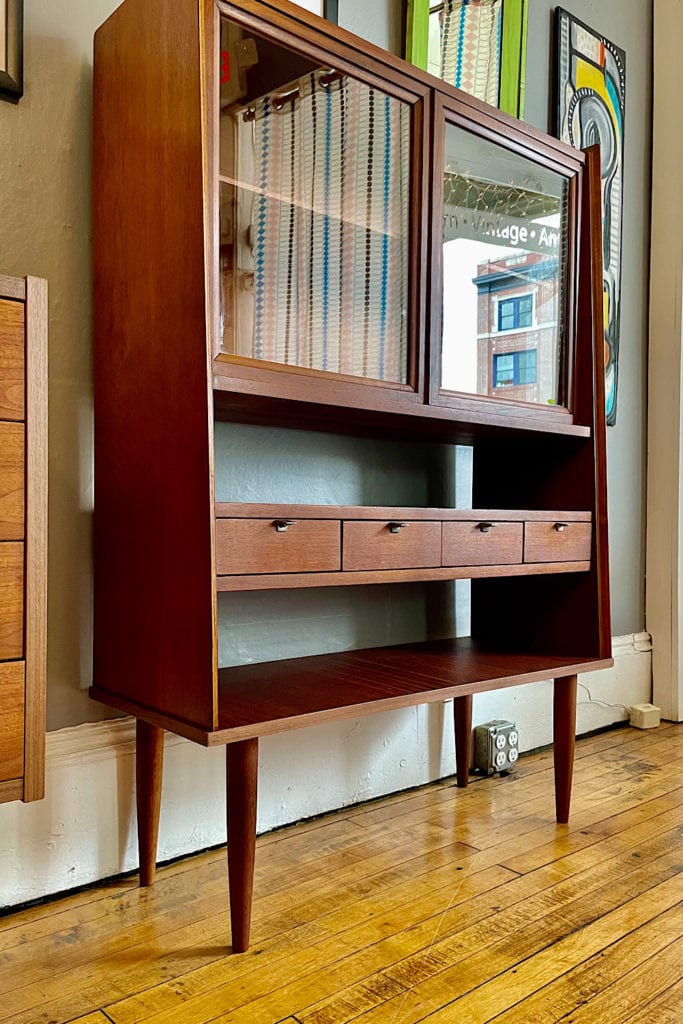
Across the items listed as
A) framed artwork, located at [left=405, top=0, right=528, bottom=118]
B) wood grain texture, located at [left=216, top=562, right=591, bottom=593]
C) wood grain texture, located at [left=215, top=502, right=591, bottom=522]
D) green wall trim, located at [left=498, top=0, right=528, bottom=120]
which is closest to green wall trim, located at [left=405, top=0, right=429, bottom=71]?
framed artwork, located at [left=405, top=0, right=528, bottom=118]

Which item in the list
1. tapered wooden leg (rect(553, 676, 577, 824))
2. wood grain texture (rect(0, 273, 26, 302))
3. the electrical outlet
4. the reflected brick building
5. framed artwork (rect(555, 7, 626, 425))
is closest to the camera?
wood grain texture (rect(0, 273, 26, 302))

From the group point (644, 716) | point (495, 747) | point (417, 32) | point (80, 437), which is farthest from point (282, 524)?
point (644, 716)

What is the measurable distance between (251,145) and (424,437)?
81 centimetres

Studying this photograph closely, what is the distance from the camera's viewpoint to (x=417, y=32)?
1.95m

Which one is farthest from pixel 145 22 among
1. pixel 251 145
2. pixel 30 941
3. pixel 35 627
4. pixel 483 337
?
pixel 30 941

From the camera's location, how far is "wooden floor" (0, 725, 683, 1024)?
116 centimetres

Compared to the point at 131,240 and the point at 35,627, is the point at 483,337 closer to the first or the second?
the point at 131,240

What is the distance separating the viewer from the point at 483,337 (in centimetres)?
169

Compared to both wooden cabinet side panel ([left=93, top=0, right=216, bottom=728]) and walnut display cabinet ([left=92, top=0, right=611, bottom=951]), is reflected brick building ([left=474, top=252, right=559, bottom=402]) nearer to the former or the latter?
walnut display cabinet ([left=92, top=0, right=611, bottom=951])

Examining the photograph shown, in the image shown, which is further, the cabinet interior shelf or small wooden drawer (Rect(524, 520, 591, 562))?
small wooden drawer (Rect(524, 520, 591, 562))

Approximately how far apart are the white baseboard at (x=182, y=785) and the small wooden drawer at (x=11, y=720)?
15.0 inches

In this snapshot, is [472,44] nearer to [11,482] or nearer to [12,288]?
[12,288]

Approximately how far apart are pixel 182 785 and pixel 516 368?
1.07 metres

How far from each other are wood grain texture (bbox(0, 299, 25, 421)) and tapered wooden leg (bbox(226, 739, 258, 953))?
0.58 meters
